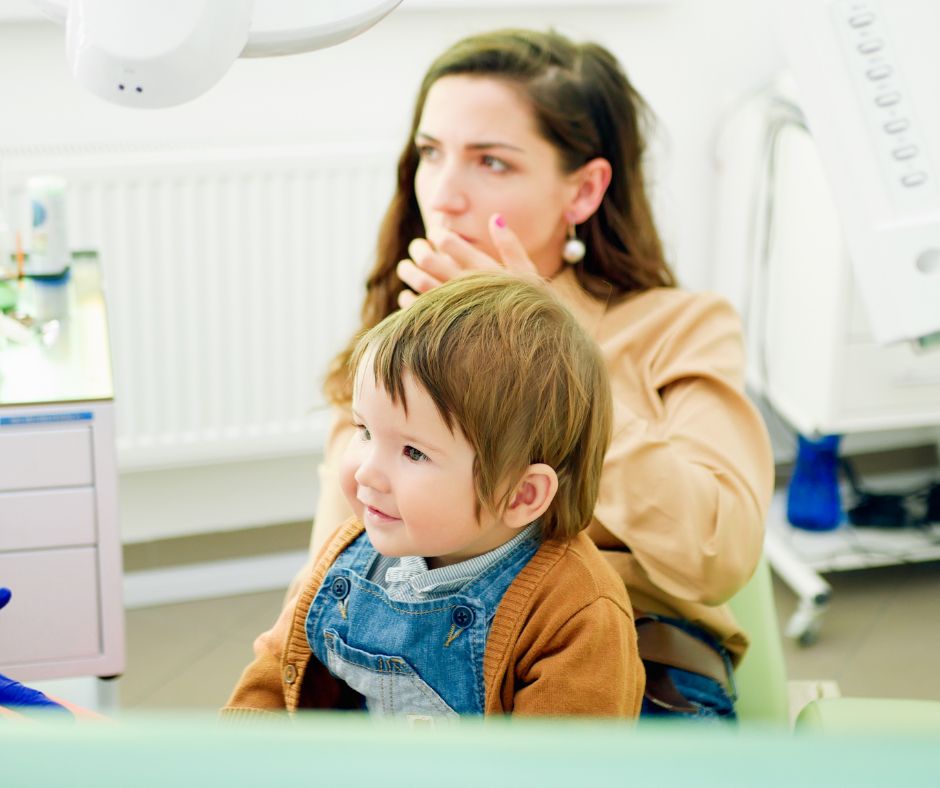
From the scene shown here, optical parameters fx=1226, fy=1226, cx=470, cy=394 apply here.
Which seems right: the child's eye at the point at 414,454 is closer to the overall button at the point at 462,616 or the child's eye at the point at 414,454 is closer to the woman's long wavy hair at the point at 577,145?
the overall button at the point at 462,616

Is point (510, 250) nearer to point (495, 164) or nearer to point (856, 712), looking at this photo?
point (495, 164)

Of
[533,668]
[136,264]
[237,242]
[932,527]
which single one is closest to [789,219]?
[932,527]

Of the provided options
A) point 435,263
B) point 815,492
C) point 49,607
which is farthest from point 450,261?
point 815,492

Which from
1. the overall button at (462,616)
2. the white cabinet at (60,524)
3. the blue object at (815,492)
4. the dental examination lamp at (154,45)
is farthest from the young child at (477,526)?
the blue object at (815,492)

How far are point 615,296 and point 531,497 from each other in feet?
1.66

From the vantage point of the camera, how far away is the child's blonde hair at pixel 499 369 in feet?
2.79

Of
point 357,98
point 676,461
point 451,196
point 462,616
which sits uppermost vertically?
point 357,98

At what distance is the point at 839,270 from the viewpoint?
82.7 inches

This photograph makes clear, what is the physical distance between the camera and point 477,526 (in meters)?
0.90

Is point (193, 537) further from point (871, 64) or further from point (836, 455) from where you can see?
point (871, 64)

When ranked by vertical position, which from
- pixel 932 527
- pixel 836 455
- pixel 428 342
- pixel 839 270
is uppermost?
pixel 839 270

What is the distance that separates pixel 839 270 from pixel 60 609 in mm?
1377

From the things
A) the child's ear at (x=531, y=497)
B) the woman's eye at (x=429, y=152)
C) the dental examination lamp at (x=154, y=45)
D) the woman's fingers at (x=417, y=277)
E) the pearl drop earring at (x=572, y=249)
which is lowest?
the child's ear at (x=531, y=497)

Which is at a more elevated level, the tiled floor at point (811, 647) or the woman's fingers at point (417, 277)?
the woman's fingers at point (417, 277)
